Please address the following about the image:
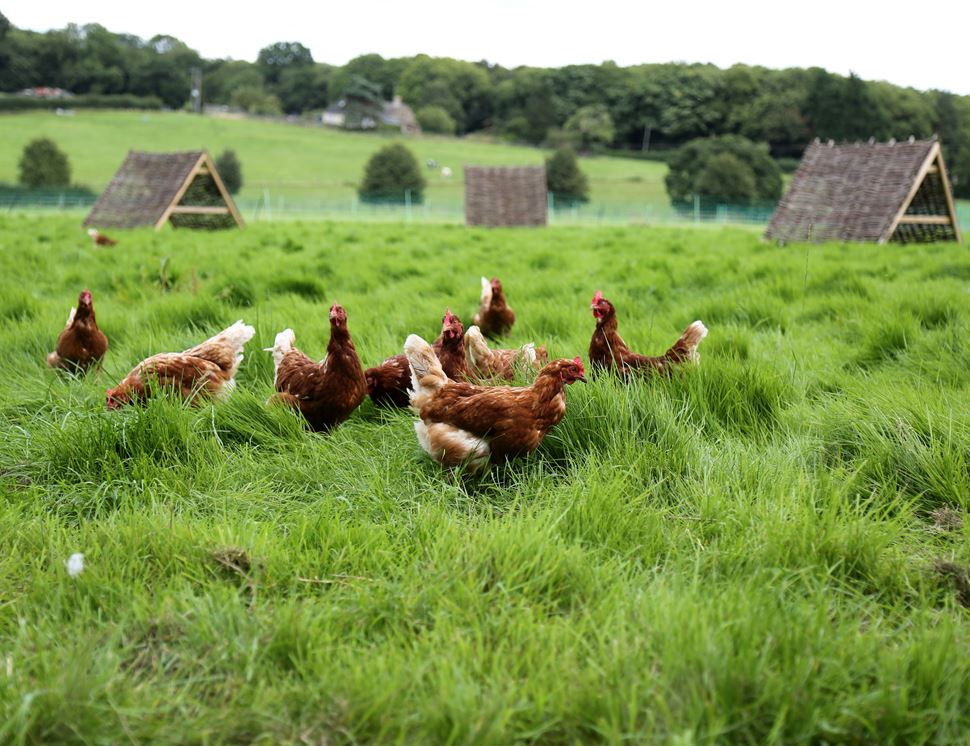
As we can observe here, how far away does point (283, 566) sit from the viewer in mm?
1740

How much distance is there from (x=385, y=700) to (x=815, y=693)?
820 mm

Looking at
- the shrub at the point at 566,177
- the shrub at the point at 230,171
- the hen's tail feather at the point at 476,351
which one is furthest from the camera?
the shrub at the point at 566,177

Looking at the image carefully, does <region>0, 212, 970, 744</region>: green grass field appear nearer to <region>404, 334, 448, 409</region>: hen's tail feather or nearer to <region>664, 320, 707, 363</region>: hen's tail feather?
<region>664, 320, 707, 363</region>: hen's tail feather

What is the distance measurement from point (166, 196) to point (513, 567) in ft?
47.6

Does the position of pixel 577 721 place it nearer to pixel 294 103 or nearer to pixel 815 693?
pixel 815 693

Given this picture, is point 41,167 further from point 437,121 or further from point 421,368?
point 437,121

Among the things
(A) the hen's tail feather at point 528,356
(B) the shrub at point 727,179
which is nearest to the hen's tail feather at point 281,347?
(A) the hen's tail feather at point 528,356

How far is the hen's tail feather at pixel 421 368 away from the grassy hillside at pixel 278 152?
37166 mm

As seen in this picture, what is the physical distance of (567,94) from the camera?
259 feet

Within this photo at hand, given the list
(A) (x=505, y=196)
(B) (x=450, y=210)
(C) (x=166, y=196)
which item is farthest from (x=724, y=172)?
(C) (x=166, y=196)

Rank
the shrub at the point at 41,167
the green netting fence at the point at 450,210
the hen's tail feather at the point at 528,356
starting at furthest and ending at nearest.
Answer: the shrub at the point at 41,167
the green netting fence at the point at 450,210
the hen's tail feather at the point at 528,356

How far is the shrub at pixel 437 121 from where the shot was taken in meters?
77.9

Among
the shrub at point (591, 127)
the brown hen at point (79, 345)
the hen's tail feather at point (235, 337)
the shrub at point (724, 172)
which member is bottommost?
the brown hen at point (79, 345)

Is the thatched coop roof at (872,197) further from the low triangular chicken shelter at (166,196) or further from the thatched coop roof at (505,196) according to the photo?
the low triangular chicken shelter at (166,196)
